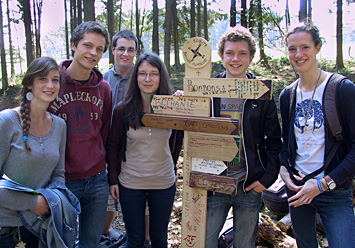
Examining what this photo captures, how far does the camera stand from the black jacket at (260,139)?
92.4 inches

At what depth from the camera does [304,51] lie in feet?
7.64

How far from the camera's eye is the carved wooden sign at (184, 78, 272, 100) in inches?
87.4

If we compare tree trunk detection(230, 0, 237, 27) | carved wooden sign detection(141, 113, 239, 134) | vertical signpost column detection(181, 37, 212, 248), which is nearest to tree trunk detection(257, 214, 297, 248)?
vertical signpost column detection(181, 37, 212, 248)

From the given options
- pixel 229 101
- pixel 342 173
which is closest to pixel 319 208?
pixel 342 173

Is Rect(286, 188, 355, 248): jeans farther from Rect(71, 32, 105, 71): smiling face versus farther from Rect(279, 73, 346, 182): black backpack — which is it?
Rect(71, 32, 105, 71): smiling face

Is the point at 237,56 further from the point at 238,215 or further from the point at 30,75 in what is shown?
the point at 30,75

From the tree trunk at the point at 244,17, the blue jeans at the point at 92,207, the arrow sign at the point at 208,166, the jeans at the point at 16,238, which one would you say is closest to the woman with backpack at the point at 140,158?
the blue jeans at the point at 92,207

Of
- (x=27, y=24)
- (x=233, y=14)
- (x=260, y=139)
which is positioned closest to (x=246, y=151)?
(x=260, y=139)

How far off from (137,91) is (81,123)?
628 mm

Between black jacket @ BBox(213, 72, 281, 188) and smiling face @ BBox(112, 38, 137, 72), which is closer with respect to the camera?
black jacket @ BBox(213, 72, 281, 188)

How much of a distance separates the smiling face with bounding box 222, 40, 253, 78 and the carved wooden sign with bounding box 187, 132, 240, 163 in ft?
1.94

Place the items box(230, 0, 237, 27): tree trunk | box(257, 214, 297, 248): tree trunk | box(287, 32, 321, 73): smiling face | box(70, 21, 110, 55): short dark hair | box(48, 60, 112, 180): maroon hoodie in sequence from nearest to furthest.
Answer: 1. box(287, 32, 321, 73): smiling face
2. box(48, 60, 112, 180): maroon hoodie
3. box(70, 21, 110, 55): short dark hair
4. box(257, 214, 297, 248): tree trunk
5. box(230, 0, 237, 27): tree trunk

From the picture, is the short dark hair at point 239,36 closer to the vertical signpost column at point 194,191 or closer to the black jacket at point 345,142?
the vertical signpost column at point 194,191

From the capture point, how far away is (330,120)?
2166 millimetres
